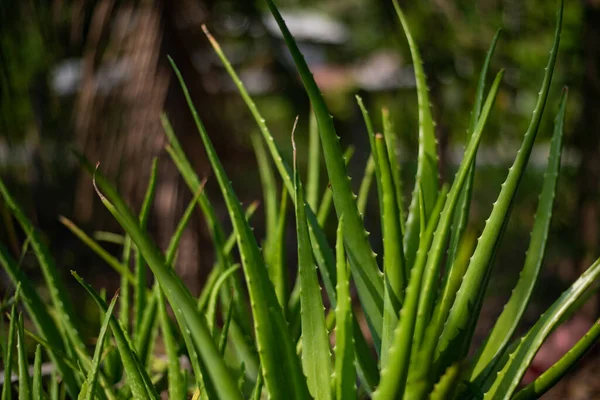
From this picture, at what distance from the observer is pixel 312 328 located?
1.87 ft

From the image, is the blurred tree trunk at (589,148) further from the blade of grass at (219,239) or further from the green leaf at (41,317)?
the green leaf at (41,317)

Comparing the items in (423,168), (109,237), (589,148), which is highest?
(589,148)

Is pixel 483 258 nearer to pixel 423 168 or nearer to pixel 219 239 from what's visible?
pixel 423 168

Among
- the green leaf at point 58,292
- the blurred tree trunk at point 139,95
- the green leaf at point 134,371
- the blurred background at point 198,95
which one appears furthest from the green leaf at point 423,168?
the blurred tree trunk at point 139,95

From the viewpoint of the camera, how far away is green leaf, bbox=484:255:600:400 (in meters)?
0.57

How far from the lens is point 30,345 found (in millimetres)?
1360

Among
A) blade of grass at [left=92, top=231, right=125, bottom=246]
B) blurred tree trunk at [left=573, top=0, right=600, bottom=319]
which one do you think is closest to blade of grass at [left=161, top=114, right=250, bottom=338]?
blade of grass at [left=92, top=231, right=125, bottom=246]

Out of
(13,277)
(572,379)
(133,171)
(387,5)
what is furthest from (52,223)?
(13,277)

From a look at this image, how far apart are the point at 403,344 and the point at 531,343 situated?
0.16 metres

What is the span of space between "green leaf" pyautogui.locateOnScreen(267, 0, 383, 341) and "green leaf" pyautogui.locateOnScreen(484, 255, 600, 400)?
0.12 metres

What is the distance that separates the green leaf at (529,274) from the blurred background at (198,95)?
0.90 m

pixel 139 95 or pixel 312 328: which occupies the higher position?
pixel 139 95

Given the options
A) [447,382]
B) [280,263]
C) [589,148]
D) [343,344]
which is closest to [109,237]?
[280,263]

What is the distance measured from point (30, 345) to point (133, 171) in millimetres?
902
